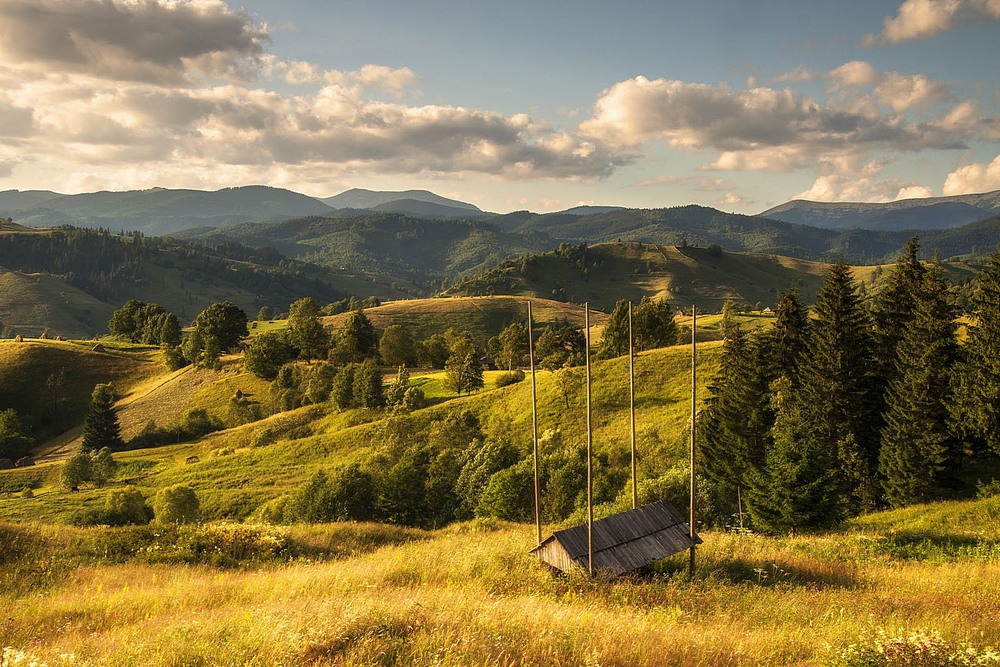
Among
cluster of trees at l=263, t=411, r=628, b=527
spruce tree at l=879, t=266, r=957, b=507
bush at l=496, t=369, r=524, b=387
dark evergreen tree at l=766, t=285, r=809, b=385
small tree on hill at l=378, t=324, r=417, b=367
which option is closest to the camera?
spruce tree at l=879, t=266, r=957, b=507

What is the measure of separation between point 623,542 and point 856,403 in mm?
28864

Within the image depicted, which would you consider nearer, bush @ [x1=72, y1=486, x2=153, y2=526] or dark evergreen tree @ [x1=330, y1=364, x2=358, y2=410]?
bush @ [x1=72, y1=486, x2=153, y2=526]

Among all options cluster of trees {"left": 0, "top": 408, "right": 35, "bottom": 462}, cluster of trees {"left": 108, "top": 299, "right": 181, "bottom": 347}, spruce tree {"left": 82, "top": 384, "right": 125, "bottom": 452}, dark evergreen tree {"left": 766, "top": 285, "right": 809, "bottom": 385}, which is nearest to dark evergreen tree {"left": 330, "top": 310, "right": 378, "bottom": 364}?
spruce tree {"left": 82, "top": 384, "right": 125, "bottom": 452}

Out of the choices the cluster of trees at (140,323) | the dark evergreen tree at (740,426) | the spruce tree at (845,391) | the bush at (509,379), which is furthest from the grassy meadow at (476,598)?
the cluster of trees at (140,323)

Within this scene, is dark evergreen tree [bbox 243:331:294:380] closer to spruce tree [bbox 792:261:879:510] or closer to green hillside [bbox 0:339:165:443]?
green hillside [bbox 0:339:165:443]

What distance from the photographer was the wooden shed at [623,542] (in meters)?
16.0

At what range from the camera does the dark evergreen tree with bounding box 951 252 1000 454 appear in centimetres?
2998

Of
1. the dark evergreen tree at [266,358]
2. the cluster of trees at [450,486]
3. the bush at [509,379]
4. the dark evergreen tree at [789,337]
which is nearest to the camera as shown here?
the dark evergreen tree at [789,337]

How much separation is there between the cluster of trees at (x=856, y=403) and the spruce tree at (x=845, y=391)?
0.26ft

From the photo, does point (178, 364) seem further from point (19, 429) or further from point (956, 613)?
point (956, 613)

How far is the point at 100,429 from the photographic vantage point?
8819 cm

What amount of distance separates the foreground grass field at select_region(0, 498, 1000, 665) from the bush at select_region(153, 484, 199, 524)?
113 ft

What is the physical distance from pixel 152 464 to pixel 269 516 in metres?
36.3

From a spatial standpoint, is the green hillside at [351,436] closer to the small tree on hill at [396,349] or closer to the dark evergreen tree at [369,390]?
the dark evergreen tree at [369,390]
